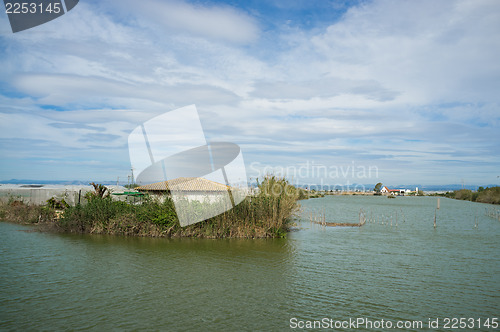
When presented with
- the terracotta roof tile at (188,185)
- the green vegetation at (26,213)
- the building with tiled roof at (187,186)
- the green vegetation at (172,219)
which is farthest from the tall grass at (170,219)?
the terracotta roof tile at (188,185)

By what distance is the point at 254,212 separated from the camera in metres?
19.3

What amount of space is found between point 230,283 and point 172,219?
8708 mm

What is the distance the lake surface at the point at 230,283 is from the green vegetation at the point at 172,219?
3.11 feet

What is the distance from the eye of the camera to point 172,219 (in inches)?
733

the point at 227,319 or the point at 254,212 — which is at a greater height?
the point at 254,212

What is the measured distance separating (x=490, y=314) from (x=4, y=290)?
12.6 meters

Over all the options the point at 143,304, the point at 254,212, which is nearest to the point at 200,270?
the point at 143,304

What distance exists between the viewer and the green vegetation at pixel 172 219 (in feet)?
61.7

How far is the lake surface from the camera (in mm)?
8117

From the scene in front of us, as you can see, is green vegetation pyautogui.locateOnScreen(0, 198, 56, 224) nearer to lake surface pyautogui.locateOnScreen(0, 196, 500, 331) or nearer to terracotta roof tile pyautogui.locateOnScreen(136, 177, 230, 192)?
lake surface pyautogui.locateOnScreen(0, 196, 500, 331)

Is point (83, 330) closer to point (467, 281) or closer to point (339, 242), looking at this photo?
point (467, 281)

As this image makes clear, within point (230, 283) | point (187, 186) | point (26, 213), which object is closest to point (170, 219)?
point (230, 283)

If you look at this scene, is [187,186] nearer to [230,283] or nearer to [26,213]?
[26,213]

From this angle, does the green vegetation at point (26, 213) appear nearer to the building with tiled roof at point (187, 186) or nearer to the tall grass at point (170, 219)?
the tall grass at point (170, 219)
